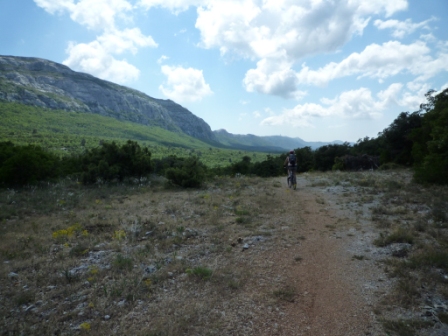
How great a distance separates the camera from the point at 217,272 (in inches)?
248

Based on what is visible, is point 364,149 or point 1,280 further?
point 364,149

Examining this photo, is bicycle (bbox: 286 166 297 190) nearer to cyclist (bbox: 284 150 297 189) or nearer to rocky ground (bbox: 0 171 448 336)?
cyclist (bbox: 284 150 297 189)

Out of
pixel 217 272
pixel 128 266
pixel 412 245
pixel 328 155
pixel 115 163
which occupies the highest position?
pixel 328 155

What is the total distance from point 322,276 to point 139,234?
5.69 metres

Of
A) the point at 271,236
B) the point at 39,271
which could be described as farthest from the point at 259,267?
the point at 39,271

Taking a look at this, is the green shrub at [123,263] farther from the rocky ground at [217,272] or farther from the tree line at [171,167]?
the tree line at [171,167]

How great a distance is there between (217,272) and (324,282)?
7.45ft

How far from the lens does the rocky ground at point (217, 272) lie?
15.2 ft

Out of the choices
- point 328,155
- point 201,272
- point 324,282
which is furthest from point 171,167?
point 328,155

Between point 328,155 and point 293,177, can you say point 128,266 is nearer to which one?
point 293,177

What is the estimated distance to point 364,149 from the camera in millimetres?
41312

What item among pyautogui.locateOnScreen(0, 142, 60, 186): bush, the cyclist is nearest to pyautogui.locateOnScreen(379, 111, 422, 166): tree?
the cyclist

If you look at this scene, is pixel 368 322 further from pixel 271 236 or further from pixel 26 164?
pixel 26 164

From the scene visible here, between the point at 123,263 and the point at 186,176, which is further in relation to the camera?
the point at 186,176
